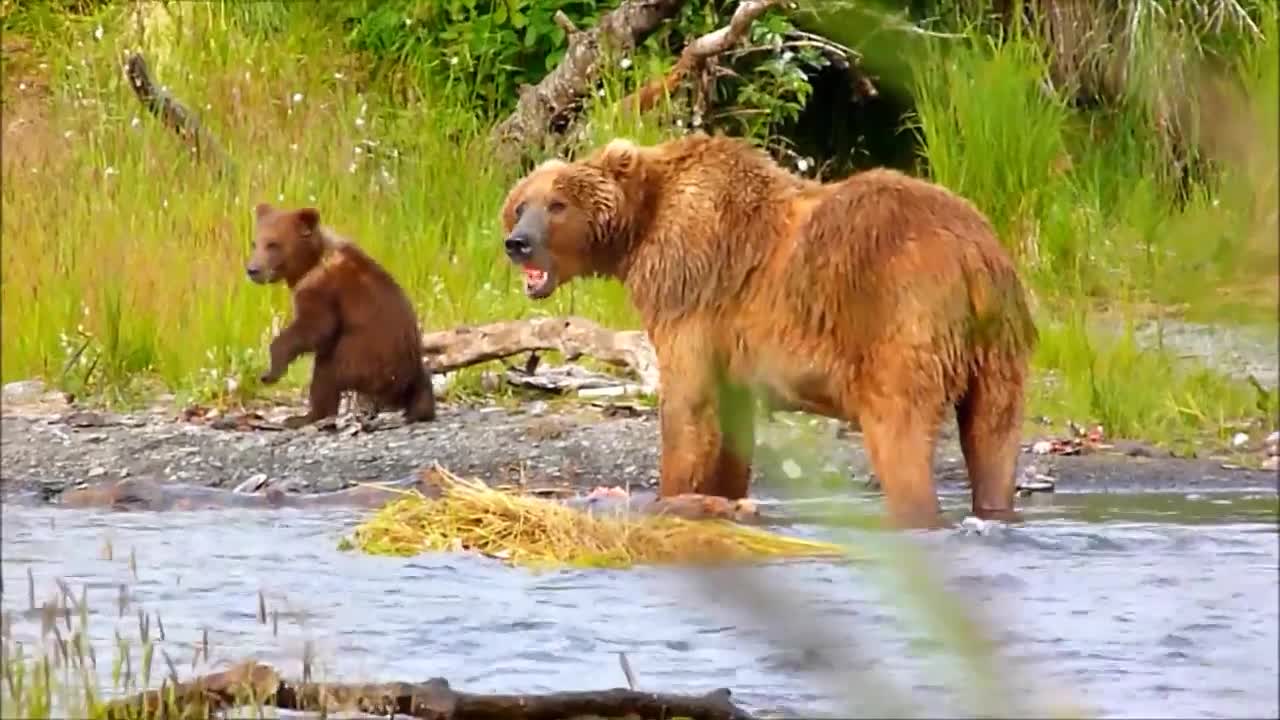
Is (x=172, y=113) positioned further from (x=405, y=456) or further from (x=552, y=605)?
(x=552, y=605)

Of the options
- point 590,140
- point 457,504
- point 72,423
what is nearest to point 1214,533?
point 457,504

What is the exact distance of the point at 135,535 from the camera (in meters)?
6.71

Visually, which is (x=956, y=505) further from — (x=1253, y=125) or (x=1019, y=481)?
(x=1253, y=125)

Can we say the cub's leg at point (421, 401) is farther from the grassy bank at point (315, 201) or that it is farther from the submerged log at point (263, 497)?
the grassy bank at point (315, 201)

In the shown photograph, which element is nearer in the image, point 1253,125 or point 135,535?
point 1253,125

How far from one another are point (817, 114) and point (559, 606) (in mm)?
7900

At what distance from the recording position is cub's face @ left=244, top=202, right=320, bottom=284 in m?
9.18

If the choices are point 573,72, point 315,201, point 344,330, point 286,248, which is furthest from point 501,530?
point 573,72

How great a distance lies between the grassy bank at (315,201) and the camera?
9.38 meters

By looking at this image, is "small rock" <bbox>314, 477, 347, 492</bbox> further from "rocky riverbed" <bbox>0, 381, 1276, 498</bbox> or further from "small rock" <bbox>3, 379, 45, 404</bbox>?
"small rock" <bbox>3, 379, 45, 404</bbox>

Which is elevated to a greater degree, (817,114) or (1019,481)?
(817,114)

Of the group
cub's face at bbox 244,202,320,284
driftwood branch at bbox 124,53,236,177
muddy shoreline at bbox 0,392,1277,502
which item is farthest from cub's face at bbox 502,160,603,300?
driftwood branch at bbox 124,53,236,177

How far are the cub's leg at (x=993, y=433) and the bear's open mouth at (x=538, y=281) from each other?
1.54m

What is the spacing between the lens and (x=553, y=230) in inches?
277
